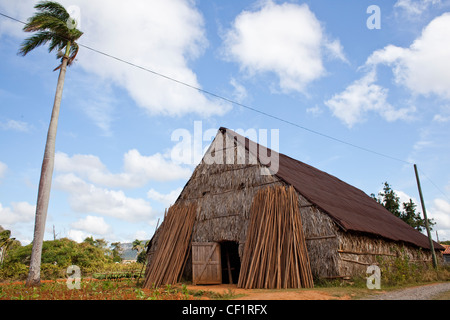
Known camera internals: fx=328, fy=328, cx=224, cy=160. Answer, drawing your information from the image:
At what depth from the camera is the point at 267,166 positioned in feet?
41.3

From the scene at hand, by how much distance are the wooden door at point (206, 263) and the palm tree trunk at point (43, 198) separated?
5.38 m

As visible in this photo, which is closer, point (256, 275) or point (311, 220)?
point (256, 275)

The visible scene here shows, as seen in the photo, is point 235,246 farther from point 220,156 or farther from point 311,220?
point 311,220

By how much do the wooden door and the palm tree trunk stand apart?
5.38 meters

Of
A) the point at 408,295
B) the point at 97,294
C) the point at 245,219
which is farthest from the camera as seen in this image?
the point at 245,219

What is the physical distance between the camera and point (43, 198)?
11.6 metres

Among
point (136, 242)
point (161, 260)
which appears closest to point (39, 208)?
point (161, 260)

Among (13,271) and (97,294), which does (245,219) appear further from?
(13,271)

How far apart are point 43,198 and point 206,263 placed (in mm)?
6359

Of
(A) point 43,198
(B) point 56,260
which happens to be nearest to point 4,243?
(B) point 56,260

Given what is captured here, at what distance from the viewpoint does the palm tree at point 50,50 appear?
11.5m

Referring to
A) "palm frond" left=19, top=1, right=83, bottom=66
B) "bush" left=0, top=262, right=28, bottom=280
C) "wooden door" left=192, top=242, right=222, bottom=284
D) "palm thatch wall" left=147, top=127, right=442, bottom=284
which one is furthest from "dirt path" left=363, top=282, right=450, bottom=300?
"bush" left=0, top=262, right=28, bottom=280

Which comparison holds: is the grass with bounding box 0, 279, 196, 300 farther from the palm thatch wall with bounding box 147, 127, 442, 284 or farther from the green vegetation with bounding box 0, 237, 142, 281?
the green vegetation with bounding box 0, 237, 142, 281
